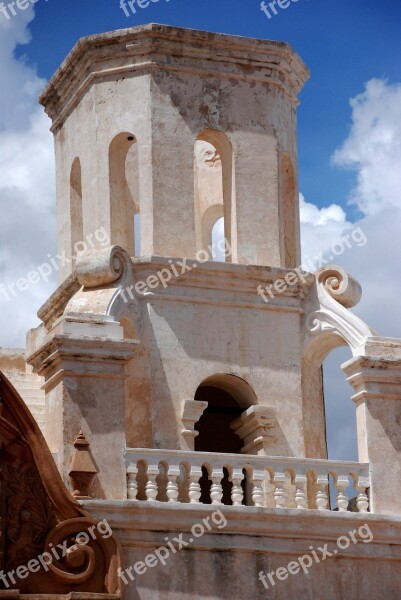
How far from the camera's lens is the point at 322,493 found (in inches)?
966

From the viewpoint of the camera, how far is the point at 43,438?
23.2 m

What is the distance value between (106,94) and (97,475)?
226 inches

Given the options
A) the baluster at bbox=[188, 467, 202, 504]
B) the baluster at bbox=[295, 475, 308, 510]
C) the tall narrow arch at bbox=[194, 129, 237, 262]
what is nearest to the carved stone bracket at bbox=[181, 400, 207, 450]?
the baluster at bbox=[188, 467, 202, 504]

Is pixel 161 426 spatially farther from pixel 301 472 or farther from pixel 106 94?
pixel 106 94

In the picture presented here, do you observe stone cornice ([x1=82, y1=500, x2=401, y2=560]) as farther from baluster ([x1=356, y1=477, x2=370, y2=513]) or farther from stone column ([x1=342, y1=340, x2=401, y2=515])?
stone column ([x1=342, y1=340, x2=401, y2=515])

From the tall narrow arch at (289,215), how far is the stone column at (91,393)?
13.1 feet

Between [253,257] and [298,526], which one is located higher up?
[253,257]

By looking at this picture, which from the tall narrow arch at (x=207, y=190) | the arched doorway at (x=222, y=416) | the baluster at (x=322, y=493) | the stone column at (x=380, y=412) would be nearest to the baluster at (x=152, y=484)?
the arched doorway at (x=222, y=416)

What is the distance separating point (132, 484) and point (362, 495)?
296cm

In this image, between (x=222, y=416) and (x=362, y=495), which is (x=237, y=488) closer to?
(x=362, y=495)

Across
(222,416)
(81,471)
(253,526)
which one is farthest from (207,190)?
(81,471)

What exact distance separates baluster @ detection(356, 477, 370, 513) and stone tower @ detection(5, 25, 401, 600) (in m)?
0.02

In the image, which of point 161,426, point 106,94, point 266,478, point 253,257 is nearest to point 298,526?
point 266,478

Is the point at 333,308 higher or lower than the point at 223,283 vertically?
lower
